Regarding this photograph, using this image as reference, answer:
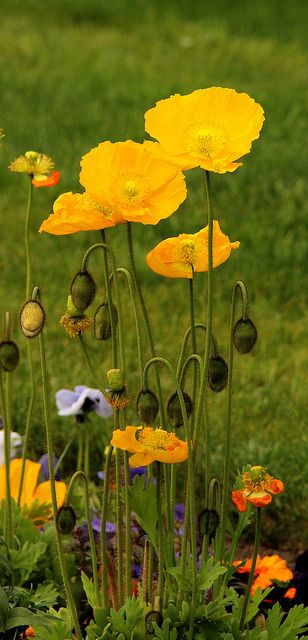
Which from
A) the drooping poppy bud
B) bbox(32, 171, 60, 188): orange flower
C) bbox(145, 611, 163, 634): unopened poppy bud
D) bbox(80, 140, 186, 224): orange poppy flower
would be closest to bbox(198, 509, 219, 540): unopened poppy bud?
bbox(145, 611, 163, 634): unopened poppy bud

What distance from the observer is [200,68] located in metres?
6.82

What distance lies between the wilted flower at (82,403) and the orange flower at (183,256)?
897 mm

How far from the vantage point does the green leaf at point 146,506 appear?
1.77 metres

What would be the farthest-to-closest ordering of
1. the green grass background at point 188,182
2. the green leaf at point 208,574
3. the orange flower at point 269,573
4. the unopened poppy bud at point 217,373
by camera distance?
the green grass background at point 188,182 → the orange flower at point 269,573 → the unopened poppy bud at point 217,373 → the green leaf at point 208,574

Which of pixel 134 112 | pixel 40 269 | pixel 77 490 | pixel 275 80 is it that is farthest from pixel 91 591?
pixel 275 80

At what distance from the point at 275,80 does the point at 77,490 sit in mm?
4310

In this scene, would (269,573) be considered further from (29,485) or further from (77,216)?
(77,216)

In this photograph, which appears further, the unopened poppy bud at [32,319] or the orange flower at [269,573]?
the orange flower at [269,573]

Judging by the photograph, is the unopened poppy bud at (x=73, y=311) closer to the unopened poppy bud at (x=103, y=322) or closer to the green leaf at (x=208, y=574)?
the unopened poppy bud at (x=103, y=322)

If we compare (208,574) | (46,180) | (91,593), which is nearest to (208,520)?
(208,574)

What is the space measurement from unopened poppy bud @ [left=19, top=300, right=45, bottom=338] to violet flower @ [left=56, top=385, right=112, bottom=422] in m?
0.95

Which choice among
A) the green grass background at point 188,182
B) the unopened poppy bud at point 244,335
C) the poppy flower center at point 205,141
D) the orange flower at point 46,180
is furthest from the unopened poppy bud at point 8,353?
the green grass background at point 188,182

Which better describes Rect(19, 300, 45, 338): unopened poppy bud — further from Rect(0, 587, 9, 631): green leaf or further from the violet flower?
the violet flower

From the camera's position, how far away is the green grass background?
3477 millimetres
